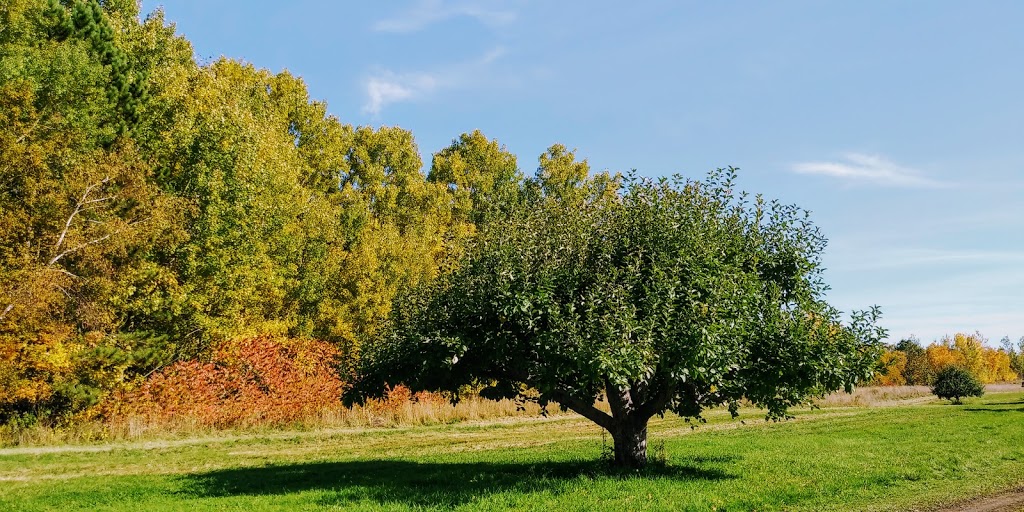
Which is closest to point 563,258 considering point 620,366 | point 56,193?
point 620,366

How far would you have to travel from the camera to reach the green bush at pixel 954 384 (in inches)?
2468

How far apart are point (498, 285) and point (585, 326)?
2.50m

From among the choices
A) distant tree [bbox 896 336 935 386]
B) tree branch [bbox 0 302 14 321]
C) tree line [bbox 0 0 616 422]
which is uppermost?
tree line [bbox 0 0 616 422]

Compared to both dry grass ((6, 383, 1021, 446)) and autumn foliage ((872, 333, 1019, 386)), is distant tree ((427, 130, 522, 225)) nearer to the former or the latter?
dry grass ((6, 383, 1021, 446))

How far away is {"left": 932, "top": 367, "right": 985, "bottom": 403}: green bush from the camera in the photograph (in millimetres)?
62688

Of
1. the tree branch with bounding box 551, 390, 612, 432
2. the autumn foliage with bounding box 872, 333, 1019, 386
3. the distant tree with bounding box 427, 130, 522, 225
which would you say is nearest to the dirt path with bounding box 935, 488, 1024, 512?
the tree branch with bounding box 551, 390, 612, 432

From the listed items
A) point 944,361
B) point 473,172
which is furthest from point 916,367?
point 473,172

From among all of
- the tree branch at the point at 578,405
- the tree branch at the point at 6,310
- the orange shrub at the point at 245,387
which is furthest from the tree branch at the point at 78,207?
the tree branch at the point at 578,405

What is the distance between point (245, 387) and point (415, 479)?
991 inches

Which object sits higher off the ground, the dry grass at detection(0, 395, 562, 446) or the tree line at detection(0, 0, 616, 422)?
the tree line at detection(0, 0, 616, 422)

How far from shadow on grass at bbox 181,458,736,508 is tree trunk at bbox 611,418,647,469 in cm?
50

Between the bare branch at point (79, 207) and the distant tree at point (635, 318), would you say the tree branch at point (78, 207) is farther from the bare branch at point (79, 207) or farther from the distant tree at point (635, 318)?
the distant tree at point (635, 318)

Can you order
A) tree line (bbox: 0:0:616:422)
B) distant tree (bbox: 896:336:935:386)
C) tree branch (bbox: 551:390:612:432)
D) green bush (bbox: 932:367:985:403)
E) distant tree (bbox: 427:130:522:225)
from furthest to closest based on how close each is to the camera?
distant tree (bbox: 896:336:935:386)
distant tree (bbox: 427:130:522:225)
green bush (bbox: 932:367:985:403)
tree line (bbox: 0:0:616:422)
tree branch (bbox: 551:390:612:432)

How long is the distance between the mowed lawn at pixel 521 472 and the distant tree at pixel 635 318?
2333mm
